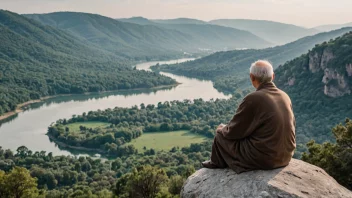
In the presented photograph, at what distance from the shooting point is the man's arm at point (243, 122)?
5883 mm

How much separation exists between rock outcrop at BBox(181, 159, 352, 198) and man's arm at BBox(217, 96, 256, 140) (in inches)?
23.5


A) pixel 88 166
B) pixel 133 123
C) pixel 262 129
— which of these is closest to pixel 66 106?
pixel 133 123

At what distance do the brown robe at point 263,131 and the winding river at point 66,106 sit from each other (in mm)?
47894

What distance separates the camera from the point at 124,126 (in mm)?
65812

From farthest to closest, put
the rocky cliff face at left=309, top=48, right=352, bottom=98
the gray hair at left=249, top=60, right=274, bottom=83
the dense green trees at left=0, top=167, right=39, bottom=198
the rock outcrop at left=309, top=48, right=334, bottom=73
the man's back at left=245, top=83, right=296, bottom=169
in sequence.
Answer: the rock outcrop at left=309, top=48, right=334, bottom=73 < the rocky cliff face at left=309, top=48, right=352, bottom=98 < the dense green trees at left=0, top=167, right=39, bottom=198 < the gray hair at left=249, top=60, right=274, bottom=83 < the man's back at left=245, top=83, right=296, bottom=169

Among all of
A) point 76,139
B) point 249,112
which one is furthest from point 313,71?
point 249,112

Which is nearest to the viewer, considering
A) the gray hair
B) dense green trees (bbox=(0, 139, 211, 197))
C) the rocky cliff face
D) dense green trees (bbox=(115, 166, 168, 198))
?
the gray hair

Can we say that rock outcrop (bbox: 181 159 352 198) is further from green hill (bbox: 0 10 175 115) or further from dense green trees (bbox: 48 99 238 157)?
green hill (bbox: 0 10 175 115)

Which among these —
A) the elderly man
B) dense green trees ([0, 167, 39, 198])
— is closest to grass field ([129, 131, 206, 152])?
dense green trees ([0, 167, 39, 198])

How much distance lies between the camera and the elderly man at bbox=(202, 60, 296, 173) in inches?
Result: 228

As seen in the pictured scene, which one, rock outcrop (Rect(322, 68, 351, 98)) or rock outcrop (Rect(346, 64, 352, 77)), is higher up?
rock outcrop (Rect(346, 64, 352, 77))

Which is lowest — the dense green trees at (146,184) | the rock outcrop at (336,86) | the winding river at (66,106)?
the winding river at (66,106)

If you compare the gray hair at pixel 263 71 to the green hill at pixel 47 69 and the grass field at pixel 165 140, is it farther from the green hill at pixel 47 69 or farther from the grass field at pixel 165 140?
the green hill at pixel 47 69

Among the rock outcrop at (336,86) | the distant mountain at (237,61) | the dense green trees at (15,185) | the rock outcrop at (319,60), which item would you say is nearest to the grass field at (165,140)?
the rock outcrop at (336,86)
